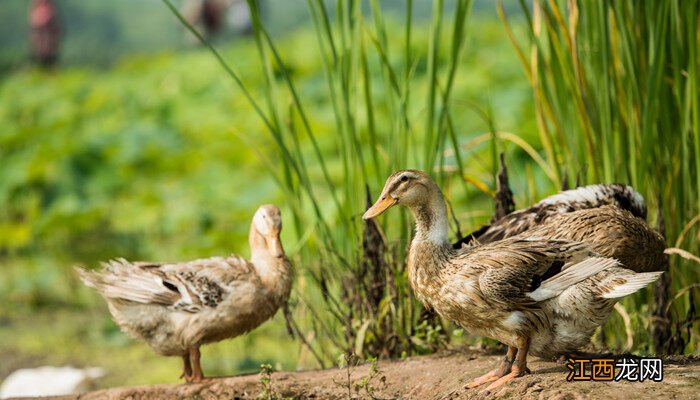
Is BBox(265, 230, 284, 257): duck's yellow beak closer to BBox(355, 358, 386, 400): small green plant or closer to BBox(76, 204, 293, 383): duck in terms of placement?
BBox(76, 204, 293, 383): duck

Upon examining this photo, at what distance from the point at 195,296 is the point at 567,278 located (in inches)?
51.9

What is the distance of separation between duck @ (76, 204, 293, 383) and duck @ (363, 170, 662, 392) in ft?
2.32

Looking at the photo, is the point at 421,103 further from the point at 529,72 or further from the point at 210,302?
the point at 210,302

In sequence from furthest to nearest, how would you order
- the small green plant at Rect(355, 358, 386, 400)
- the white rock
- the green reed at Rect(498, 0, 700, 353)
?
the white rock → the green reed at Rect(498, 0, 700, 353) → the small green plant at Rect(355, 358, 386, 400)

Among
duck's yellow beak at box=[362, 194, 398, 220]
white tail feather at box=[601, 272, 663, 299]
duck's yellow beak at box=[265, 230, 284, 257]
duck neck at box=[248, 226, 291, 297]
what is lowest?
white tail feather at box=[601, 272, 663, 299]

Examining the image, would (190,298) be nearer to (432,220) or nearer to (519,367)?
(432,220)

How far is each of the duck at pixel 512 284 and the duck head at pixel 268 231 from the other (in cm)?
69

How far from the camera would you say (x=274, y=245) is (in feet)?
12.4

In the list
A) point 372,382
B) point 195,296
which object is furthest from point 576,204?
point 195,296

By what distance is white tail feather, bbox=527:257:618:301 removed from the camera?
308cm

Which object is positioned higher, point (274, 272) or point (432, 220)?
point (432, 220)

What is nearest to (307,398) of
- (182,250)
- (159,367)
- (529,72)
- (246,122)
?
(529,72)

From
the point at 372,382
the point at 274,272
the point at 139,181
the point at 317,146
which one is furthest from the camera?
the point at 139,181

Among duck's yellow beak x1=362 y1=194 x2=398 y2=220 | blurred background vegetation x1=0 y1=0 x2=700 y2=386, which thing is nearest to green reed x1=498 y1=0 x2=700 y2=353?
blurred background vegetation x1=0 y1=0 x2=700 y2=386
